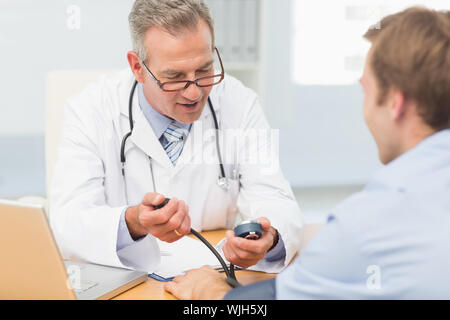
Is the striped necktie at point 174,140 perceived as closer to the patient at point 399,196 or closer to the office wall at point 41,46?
the patient at point 399,196

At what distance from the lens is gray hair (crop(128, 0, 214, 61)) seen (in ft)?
4.81

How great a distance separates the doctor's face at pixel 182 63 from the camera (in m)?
1.45

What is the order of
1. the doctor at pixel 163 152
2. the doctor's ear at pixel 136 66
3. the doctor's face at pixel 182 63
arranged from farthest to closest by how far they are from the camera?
the doctor's ear at pixel 136 66, the doctor's face at pixel 182 63, the doctor at pixel 163 152

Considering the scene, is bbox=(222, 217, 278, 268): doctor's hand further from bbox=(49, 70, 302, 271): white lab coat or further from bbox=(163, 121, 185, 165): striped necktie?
bbox=(163, 121, 185, 165): striped necktie

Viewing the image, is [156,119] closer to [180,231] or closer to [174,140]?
[174,140]

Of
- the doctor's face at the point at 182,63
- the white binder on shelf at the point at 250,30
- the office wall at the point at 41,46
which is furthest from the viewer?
the white binder on shelf at the point at 250,30

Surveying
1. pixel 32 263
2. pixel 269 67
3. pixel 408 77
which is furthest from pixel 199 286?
pixel 269 67

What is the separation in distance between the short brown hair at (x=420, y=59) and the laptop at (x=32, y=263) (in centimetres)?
59

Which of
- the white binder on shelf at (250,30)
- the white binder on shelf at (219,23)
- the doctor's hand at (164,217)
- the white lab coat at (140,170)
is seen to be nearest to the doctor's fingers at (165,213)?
the doctor's hand at (164,217)

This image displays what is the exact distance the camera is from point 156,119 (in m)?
1.63

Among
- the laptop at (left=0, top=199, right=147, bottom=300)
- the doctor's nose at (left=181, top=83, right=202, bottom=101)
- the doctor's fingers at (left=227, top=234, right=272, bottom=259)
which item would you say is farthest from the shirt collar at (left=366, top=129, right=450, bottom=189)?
the doctor's nose at (left=181, top=83, right=202, bottom=101)

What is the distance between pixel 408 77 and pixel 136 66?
0.92m
